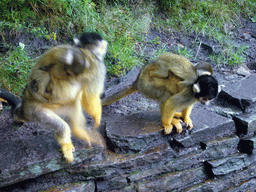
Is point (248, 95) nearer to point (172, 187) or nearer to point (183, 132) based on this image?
point (183, 132)

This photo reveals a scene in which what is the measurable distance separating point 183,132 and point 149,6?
4087 mm

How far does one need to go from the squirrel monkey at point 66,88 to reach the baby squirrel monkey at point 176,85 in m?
0.74

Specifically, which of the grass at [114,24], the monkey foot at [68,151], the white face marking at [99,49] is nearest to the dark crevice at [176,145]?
the monkey foot at [68,151]

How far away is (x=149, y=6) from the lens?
625 cm

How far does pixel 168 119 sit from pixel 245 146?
54.8 inches

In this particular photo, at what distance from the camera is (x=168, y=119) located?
119 inches

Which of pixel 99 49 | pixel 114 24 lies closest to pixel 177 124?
pixel 99 49

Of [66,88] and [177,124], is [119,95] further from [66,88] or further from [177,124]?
[66,88]

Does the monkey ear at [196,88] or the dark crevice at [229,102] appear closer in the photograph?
the monkey ear at [196,88]

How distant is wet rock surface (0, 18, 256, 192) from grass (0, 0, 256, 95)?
856 millimetres

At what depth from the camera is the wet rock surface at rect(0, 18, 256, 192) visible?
102 inches

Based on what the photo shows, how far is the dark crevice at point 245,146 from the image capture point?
3.53 metres

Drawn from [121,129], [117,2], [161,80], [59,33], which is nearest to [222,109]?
[161,80]

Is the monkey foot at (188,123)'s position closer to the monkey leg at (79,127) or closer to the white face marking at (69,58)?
the monkey leg at (79,127)
